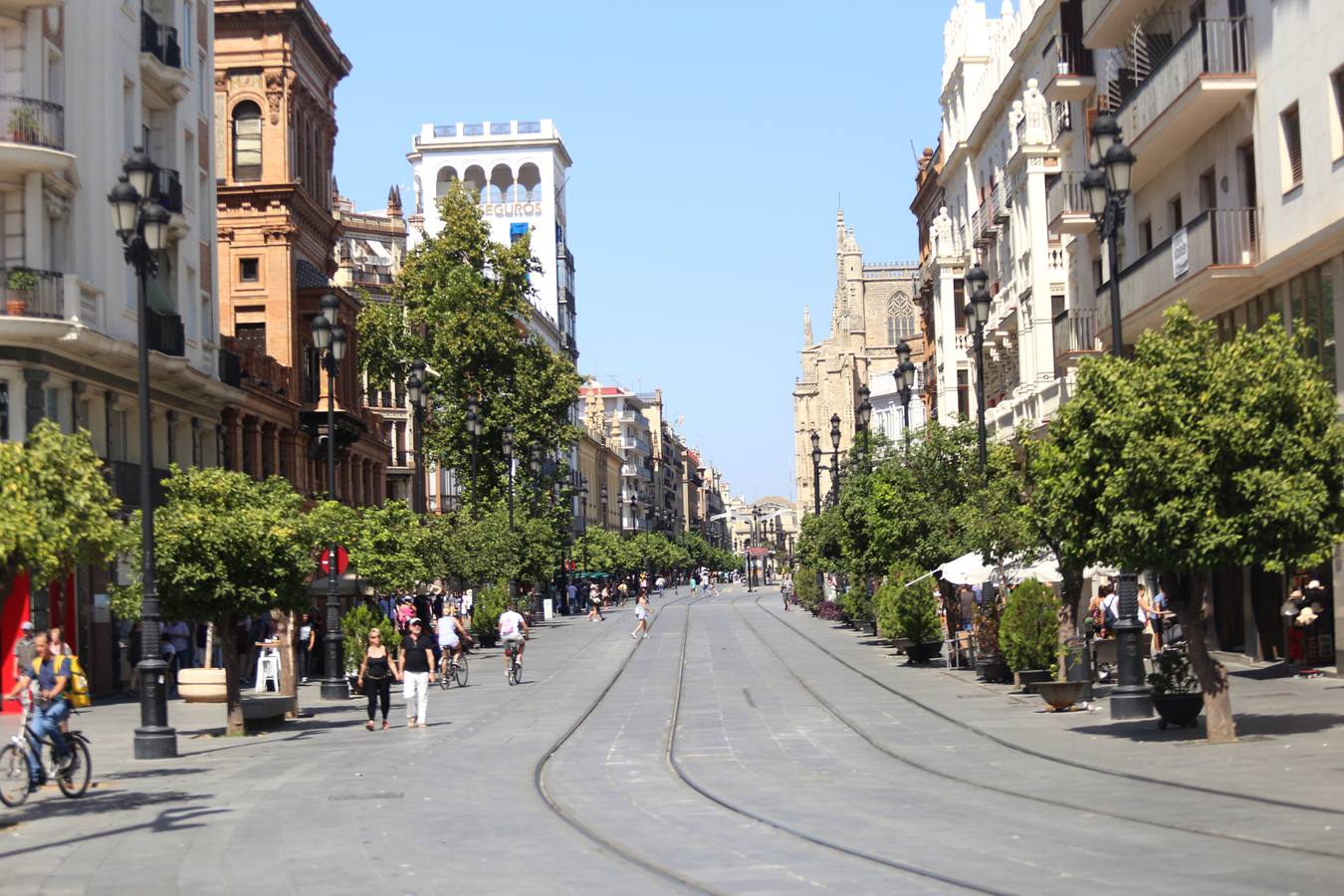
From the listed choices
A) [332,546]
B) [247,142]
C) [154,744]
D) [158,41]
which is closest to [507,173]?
[247,142]

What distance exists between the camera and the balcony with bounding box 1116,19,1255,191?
2973 centimetres

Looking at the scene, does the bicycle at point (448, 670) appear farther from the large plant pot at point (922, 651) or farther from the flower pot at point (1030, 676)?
the flower pot at point (1030, 676)

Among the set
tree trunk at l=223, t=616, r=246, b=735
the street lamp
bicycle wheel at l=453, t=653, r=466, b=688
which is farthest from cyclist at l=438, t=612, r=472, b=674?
the street lamp

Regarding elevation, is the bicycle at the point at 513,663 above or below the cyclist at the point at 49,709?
below

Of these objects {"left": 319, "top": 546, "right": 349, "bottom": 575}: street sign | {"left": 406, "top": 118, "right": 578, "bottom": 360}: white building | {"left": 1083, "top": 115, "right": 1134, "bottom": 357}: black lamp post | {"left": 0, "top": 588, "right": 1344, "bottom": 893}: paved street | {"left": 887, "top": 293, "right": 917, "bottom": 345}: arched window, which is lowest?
{"left": 0, "top": 588, "right": 1344, "bottom": 893}: paved street

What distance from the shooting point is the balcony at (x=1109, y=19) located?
116ft

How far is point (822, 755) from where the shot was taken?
20578 mm

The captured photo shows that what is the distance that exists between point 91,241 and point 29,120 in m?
3.25

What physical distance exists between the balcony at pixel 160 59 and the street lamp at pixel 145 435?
18.7 m

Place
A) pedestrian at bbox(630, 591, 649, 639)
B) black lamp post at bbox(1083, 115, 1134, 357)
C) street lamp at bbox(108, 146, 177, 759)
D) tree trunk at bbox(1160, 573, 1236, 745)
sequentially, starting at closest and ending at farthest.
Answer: tree trunk at bbox(1160, 573, 1236, 745) → black lamp post at bbox(1083, 115, 1134, 357) → street lamp at bbox(108, 146, 177, 759) → pedestrian at bbox(630, 591, 649, 639)

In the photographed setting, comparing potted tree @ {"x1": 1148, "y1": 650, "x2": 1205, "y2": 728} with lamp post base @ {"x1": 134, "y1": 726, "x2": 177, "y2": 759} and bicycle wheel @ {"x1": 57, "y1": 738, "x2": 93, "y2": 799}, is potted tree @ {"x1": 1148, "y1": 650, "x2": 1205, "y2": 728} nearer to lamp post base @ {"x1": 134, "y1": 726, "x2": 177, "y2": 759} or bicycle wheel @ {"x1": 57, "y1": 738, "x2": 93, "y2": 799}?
bicycle wheel @ {"x1": 57, "y1": 738, "x2": 93, "y2": 799}

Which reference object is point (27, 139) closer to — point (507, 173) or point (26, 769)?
point (26, 769)

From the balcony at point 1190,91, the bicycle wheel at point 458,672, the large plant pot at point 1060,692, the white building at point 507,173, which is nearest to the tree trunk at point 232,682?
the bicycle wheel at point 458,672

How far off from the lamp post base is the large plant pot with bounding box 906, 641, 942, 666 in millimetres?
20692
